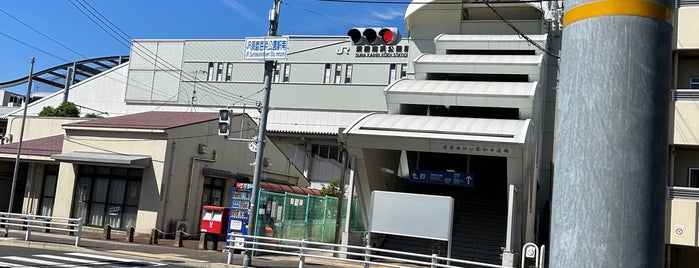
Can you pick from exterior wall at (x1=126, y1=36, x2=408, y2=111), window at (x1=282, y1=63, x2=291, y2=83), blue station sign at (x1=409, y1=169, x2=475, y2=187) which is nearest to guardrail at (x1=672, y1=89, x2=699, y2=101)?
blue station sign at (x1=409, y1=169, x2=475, y2=187)

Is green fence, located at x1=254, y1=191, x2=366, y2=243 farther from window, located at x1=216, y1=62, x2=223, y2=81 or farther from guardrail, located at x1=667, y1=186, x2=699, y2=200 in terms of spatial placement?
window, located at x1=216, y1=62, x2=223, y2=81

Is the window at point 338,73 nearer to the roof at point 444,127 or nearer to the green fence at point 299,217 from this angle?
the green fence at point 299,217

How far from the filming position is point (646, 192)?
1.87 m

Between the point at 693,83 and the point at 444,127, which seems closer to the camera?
the point at 693,83

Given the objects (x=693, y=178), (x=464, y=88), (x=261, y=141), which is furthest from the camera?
(x=464, y=88)

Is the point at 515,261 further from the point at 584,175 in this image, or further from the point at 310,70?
the point at 310,70

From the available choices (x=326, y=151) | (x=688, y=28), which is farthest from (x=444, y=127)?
(x=326, y=151)

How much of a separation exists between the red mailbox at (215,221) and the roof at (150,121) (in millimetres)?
5160

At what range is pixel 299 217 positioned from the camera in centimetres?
2311

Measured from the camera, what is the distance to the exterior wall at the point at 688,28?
60.7ft

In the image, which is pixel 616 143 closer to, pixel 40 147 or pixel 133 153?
pixel 133 153

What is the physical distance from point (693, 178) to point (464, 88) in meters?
10.3

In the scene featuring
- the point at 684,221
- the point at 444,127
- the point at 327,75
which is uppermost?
the point at 327,75

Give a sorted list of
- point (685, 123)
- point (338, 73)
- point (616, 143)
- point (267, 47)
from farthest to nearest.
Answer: point (338, 73) < point (685, 123) < point (267, 47) < point (616, 143)
